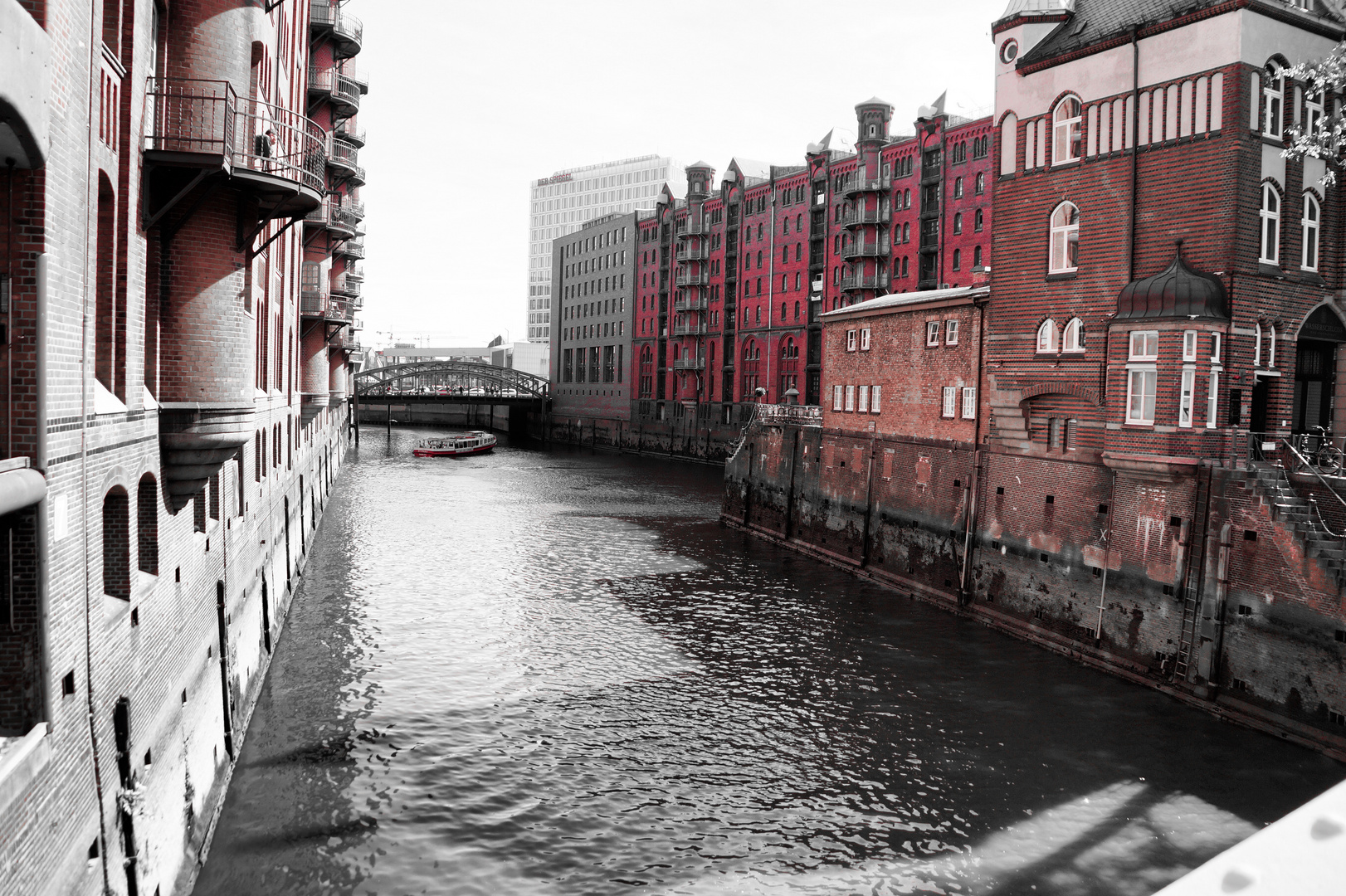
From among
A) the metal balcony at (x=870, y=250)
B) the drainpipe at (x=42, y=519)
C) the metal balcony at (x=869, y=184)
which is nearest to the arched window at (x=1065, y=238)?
the drainpipe at (x=42, y=519)

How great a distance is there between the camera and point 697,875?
13.1m

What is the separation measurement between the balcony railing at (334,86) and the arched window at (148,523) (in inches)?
1258

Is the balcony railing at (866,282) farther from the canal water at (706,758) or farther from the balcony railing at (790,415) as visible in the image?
the canal water at (706,758)

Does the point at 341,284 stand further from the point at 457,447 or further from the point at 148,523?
the point at 148,523

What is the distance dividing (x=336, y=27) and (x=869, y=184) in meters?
36.3

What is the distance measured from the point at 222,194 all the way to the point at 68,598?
697 centimetres

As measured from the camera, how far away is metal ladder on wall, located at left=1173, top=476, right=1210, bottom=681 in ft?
63.2

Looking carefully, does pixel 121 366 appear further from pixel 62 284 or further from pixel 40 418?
pixel 40 418

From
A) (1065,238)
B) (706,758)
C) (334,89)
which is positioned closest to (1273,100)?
(1065,238)

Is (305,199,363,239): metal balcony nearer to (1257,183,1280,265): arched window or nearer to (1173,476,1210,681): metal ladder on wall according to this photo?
(1257,183,1280,265): arched window

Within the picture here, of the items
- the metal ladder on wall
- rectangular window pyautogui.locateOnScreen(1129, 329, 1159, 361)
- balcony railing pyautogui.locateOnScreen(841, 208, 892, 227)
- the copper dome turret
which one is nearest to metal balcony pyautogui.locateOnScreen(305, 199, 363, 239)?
the copper dome turret

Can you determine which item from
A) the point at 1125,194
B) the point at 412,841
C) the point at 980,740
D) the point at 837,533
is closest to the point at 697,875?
the point at 412,841

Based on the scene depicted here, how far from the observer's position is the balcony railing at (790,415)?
141ft

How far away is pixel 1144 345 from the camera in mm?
21234
